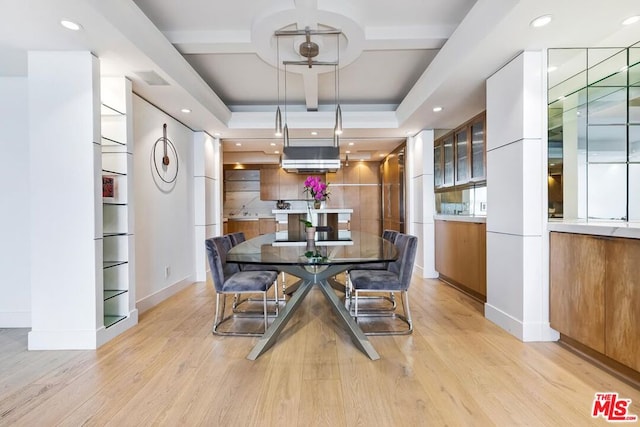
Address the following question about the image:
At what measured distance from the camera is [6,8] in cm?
187

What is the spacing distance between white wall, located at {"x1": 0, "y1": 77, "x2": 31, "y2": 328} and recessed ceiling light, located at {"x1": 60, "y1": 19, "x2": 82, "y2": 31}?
1.34 metres

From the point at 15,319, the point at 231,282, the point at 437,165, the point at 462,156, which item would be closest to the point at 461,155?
the point at 462,156

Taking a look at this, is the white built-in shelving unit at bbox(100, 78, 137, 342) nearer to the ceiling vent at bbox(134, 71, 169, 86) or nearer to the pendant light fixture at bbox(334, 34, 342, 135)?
the ceiling vent at bbox(134, 71, 169, 86)

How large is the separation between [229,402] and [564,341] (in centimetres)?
248

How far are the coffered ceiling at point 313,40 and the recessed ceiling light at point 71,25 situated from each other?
0.03m

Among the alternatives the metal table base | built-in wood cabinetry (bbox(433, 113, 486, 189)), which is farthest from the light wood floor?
built-in wood cabinetry (bbox(433, 113, 486, 189))

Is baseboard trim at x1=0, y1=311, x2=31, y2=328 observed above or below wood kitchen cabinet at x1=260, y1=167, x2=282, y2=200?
below

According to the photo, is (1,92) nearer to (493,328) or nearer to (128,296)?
(128,296)

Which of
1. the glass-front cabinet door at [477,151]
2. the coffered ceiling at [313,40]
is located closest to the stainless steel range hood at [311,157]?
the coffered ceiling at [313,40]

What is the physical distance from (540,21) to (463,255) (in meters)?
2.57

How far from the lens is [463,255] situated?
390 cm

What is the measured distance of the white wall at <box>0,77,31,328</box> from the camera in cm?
290

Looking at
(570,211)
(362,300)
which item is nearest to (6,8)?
(362,300)

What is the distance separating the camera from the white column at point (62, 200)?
2.43m
